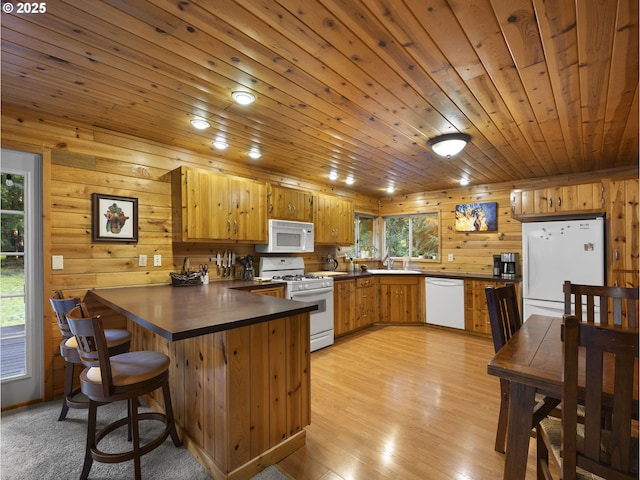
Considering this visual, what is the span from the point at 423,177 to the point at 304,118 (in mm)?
2652

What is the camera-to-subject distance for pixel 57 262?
2.62 m

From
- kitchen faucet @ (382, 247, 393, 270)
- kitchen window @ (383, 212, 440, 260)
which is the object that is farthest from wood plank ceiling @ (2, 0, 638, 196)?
kitchen faucet @ (382, 247, 393, 270)

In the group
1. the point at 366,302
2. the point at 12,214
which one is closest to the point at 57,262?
the point at 12,214

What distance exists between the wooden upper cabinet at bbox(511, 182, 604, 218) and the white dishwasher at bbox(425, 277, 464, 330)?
1360 millimetres

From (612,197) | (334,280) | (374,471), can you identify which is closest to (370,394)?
(374,471)

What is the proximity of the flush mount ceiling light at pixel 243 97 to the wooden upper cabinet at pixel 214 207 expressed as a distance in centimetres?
123

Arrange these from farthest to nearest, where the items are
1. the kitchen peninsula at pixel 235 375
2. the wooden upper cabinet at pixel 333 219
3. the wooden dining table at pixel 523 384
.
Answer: the wooden upper cabinet at pixel 333 219 < the kitchen peninsula at pixel 235 375 < the wooden dining table at pixel 523 384

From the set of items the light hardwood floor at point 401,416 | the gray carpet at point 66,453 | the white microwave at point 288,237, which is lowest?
the light hardwood floor at point 401,416

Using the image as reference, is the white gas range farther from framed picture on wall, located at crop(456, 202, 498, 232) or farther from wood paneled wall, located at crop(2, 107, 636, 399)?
framed picture on wall, located at crop(456, 202, 498, 232)

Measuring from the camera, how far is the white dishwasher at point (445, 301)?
15.4ft

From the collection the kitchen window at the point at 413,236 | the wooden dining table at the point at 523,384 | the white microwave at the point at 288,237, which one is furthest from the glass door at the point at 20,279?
the kitchen window at the point at 413,236

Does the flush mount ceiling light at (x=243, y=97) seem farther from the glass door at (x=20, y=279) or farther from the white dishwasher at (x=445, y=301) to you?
the white dishwasher at (x=445, y=301)

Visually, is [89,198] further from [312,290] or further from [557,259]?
[557,259]

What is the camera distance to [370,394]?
8.97 feet
